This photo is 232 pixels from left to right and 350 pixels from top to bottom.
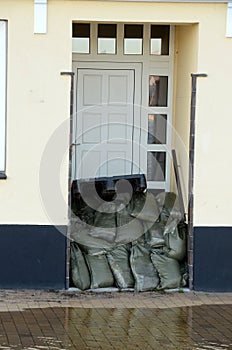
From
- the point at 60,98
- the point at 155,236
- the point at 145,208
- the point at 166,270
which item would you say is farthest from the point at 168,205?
the point at 60,98

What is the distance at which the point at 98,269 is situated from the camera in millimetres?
9352

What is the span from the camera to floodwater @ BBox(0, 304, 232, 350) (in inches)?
290

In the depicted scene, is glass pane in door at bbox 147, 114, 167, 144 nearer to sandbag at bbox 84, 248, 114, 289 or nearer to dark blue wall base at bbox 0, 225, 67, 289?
sandbag at bbox 84, 248, 114, 289

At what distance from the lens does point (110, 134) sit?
10609 mm

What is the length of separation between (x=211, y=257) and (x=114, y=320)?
67.2 inches

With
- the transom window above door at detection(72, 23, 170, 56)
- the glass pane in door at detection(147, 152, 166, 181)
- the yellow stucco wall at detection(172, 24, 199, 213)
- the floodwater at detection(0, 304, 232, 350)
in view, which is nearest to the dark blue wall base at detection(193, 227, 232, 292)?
the yellow stucco wall at detection(172, 24, 199, 213)

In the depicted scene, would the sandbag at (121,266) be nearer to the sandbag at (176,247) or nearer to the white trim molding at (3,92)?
the sandbag at (176,247)

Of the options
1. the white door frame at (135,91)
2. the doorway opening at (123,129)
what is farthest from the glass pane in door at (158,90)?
the white door frame at (135,91)

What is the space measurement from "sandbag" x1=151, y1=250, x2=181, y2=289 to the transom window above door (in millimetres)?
2704

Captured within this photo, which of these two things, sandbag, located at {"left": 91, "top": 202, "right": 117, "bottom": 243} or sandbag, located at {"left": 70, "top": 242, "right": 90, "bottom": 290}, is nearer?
sandbag, located at {"left": 70, "top": 242, "right": 90, "bottom": 290}

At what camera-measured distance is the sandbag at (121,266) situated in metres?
9.34

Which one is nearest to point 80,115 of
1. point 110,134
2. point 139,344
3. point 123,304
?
point 110,134

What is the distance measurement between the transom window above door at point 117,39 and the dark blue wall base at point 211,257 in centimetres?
257

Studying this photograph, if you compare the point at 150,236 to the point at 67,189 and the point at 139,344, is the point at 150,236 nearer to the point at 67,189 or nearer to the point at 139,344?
the point at 67,189
